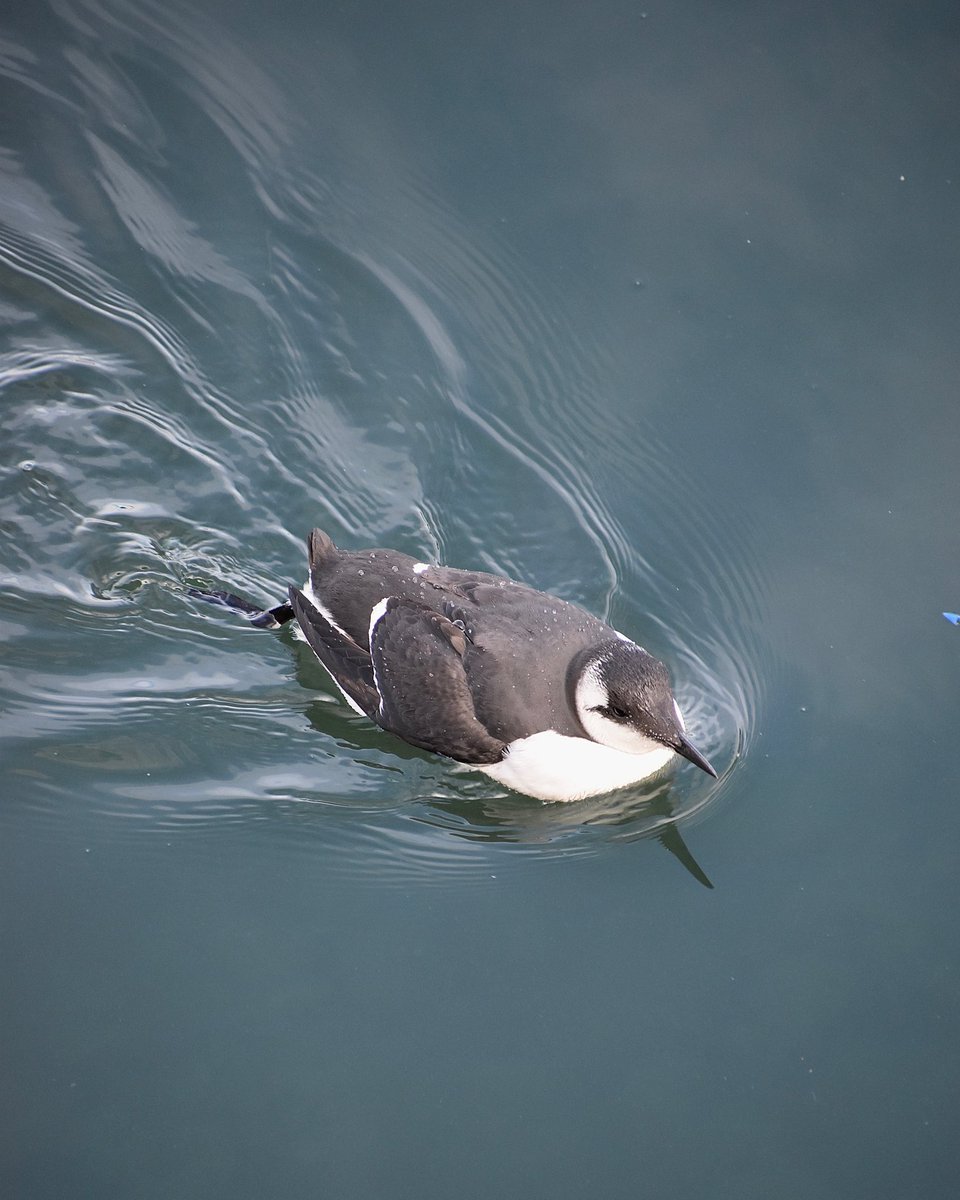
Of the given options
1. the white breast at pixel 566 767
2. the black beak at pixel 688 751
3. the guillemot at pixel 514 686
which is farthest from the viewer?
the white breast at pixel 566 767

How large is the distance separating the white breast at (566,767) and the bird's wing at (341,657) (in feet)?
1.67

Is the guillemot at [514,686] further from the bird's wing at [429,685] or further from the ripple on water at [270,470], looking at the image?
the ripple on water at [270,470]

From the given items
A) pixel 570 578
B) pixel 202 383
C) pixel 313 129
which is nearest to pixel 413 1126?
pixel 570 578

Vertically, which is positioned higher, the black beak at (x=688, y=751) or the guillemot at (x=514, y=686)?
the black beak at (x=688, y=751)

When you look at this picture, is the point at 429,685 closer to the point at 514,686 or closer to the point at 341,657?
the point at 514,686

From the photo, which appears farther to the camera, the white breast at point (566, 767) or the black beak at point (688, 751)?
the white breast at point (566, 767)

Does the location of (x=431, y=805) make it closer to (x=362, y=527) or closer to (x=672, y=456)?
(x=362, y=527)

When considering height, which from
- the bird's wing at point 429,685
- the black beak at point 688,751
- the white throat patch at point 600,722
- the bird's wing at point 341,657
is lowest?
the bird's wing at point 341,657

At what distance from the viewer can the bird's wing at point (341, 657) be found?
464 cm

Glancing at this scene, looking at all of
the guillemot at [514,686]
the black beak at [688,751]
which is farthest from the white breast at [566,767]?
the black beak at [688,751]

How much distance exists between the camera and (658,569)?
545 cm

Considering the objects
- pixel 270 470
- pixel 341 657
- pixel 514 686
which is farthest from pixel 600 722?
pixel 270 470

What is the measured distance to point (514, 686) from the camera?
4359mm

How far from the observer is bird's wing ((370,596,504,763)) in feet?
14.4
